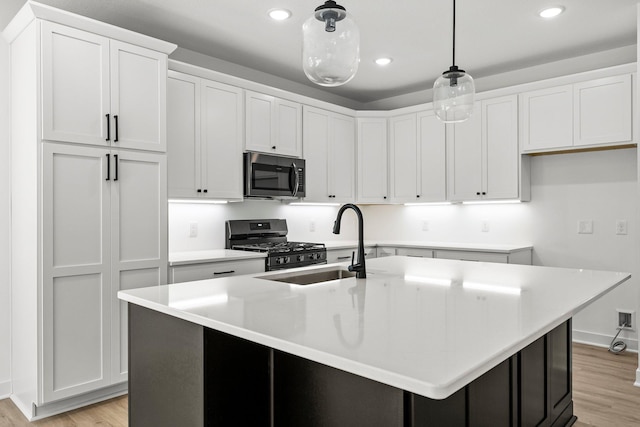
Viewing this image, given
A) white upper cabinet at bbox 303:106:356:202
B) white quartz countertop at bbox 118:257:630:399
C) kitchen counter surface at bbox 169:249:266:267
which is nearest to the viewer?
white quartz countertop at bbox 118:257:630:399

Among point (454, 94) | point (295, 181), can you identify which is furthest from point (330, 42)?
point (295, 181)

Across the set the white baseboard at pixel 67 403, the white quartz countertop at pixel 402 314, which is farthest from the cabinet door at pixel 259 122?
the white baseboard at pixel 67 403

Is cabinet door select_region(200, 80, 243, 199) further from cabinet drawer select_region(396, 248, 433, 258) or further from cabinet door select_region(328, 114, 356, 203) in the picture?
cabinet drawer select_region(396, 248, 433, 258)

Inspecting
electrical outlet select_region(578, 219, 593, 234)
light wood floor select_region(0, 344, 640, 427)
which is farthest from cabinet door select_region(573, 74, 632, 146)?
light wood floor select_region(0, 344, 640, 427)

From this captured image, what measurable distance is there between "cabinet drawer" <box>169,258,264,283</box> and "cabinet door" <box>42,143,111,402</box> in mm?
490

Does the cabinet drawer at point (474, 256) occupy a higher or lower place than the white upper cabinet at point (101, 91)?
lower

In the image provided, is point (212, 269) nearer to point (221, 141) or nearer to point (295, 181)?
point (221, 141)

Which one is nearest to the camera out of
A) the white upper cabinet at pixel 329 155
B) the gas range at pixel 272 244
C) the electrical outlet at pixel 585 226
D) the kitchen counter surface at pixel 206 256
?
the kitchen counter surface at pixel 206 256

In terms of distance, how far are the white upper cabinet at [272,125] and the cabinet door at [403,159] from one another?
1.22 meters

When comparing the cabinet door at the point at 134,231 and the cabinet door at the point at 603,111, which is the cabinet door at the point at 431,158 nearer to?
the cabinet door at the point at 603,111

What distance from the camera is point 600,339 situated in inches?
157

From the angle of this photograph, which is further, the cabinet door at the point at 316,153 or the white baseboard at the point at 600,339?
the cabinet door at the point at 316,153

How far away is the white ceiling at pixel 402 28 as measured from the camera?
120 inches

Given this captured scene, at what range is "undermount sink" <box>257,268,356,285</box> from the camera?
232 cm
